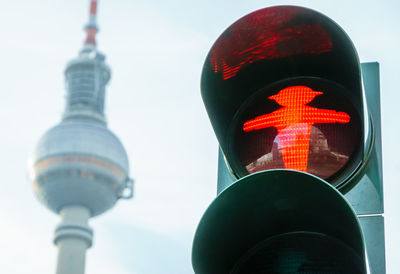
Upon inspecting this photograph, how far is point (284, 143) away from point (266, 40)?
1.03ft

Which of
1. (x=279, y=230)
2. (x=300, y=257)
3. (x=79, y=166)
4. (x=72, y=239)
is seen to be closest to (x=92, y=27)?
(x=79, y=166)

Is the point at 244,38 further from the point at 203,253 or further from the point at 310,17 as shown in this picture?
the point at 203,253

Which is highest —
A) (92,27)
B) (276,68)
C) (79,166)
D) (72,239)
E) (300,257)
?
(92,27)

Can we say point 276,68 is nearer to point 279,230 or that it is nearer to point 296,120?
point 296,120

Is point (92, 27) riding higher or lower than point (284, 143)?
higher

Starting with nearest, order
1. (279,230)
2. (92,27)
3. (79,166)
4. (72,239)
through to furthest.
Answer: (279,230) < (79,166) < (72,239) < (92,27)

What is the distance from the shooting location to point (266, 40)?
2312 mm

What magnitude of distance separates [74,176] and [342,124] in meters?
82.9

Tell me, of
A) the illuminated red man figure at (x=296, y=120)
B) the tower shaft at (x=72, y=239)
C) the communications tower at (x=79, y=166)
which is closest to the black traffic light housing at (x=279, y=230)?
the illuminated red man figure at (x=296, y=120)

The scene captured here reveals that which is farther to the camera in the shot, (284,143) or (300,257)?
(284,143)

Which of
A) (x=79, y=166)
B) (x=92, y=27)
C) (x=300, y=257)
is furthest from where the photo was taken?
(x=92, y=27)

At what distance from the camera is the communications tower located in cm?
8444

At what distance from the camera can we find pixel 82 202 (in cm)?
8819

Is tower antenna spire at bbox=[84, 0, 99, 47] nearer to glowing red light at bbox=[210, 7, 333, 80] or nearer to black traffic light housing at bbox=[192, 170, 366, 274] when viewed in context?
glowing red light at bbox=[210, 7, 333, 80]
